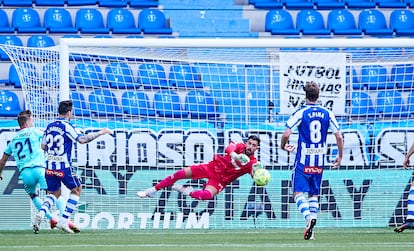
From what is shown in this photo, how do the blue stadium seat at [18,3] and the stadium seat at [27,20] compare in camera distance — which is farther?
the blue stadium seat at [18,3]

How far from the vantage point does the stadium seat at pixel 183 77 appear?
17.1 m

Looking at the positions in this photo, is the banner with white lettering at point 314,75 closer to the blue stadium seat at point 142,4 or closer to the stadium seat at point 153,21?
the stadium seat at point 153,21

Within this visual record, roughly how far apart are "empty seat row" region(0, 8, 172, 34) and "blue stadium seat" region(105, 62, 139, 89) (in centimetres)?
371

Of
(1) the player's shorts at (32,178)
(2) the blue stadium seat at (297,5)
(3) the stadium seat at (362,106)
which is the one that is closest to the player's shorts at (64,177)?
(1) the player's shorts at (32,178)

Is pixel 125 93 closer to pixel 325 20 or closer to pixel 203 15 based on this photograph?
pixel 203 15

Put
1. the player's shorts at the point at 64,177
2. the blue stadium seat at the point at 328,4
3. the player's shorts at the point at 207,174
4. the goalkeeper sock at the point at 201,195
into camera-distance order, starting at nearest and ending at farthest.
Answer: the player's shorts at the point at 64,177 → the goalkeeper sock at the point at 201,195 → the player's shorts at the point at 207,174 → the blue stadium seat at the point at 328,4

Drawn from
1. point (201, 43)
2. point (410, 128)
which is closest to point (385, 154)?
point (410, 128)

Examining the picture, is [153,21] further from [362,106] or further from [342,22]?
[362,106]

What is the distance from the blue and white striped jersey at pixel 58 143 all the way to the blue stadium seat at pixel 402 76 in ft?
18.4

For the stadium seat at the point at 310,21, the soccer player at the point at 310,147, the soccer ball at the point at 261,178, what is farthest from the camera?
the stadium seat at the point at 310,21

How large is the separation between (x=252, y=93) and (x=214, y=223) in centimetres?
242

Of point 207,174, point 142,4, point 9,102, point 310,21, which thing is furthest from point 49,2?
point 207,174

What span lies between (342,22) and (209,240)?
10849 millimetres

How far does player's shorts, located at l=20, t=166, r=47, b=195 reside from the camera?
14609mm
